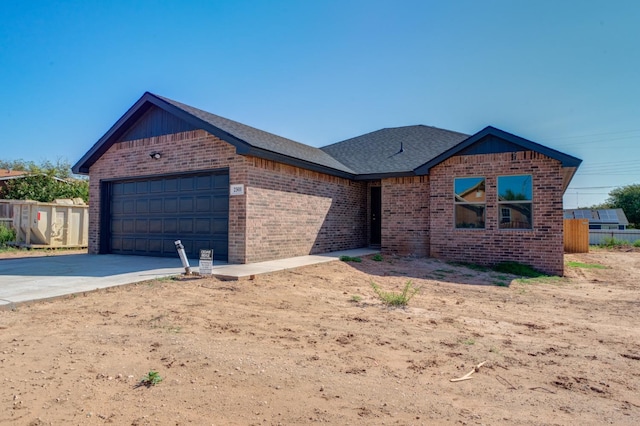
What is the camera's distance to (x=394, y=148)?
17.0m

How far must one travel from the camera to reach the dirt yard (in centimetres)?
289

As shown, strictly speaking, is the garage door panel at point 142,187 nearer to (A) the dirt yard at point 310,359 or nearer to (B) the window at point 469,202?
(A) the dirt yard at point 310,359

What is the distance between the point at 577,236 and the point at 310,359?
1934 cm

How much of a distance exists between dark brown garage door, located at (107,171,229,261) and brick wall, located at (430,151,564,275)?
654cm

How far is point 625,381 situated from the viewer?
3.53m

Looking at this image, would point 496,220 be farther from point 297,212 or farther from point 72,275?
point 72,275

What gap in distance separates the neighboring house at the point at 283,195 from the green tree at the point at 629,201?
157ft

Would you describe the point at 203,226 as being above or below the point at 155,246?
above

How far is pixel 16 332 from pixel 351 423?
427 cm

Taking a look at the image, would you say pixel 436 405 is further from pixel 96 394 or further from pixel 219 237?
pixel 219 237

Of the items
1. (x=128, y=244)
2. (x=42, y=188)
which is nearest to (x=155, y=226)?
(x=128, y=244)

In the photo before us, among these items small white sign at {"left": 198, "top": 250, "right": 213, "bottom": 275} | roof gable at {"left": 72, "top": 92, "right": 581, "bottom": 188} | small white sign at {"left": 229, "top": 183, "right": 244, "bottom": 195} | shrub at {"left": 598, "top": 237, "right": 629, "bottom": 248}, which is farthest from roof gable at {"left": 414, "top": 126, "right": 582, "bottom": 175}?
shrub at {"left": 598, "top": 237, "right": 629, "bottom": 248}

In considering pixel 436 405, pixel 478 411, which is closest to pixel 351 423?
pixel 436 405

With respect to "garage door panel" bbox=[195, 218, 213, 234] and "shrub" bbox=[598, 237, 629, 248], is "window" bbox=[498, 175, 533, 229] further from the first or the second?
"shrub" bbox=[598, 237, 629, 248]
